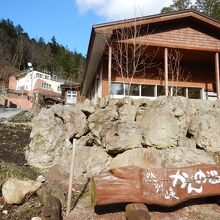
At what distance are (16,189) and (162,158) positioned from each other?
3.89 m

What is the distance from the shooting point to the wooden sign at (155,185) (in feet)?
19.1

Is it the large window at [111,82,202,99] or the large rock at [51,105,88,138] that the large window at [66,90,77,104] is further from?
the large rock at [51,105,88,138]

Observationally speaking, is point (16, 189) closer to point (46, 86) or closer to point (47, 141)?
point (47, 141)

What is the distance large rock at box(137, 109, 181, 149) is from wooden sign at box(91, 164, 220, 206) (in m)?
2.00

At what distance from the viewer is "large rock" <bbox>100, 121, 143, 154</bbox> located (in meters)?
8.23

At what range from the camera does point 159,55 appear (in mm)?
14984

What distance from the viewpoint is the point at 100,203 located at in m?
5.74

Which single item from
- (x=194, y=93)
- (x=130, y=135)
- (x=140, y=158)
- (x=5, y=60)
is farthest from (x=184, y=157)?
(x=5, y=60)

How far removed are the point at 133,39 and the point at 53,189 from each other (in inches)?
344

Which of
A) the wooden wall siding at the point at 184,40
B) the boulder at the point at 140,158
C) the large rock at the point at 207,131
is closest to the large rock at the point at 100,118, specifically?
the boulder at the point at 140,158

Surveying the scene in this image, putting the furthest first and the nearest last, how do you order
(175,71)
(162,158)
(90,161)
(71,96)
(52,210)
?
1. (71,96)
2. (175,71)
3. (90,161)
4. (162,158)
5. (52,210)

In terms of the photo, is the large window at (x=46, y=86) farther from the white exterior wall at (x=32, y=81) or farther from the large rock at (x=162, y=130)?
the large rock at (x=162, y=130)

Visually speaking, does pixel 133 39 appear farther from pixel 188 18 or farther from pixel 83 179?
pixel 83 179

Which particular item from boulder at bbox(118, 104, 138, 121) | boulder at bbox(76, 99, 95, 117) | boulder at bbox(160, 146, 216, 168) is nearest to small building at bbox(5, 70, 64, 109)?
boulder at bbox(76, 99, 95, 117)
